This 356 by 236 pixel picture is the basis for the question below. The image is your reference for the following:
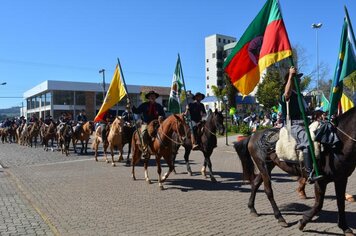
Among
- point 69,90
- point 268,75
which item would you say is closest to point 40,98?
point 69,90

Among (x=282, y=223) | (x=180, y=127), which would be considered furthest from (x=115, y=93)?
(x=282, y=223)

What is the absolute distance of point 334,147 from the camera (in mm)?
6219

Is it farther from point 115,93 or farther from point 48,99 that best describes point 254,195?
point 48,99

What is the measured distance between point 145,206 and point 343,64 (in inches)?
202

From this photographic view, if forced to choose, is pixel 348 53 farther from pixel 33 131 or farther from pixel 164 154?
pixel 33 131

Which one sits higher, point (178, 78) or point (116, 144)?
point (178, 78)

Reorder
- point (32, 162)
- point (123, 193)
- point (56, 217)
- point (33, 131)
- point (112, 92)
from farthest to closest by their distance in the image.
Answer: point (33, 131) → point (32, 162) → point (112, 92) → point (123, 193) → point (56, 217)

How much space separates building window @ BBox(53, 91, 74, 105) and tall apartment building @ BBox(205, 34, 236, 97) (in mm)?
47977

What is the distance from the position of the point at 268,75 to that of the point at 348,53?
4309 centimetres

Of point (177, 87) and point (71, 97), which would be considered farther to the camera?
point (71, 97)

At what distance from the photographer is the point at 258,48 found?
720 centimetres

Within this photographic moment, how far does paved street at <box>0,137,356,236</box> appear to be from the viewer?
7047 millimetres

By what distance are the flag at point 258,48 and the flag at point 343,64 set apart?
3.04ft

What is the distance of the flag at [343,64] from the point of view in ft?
21.7
